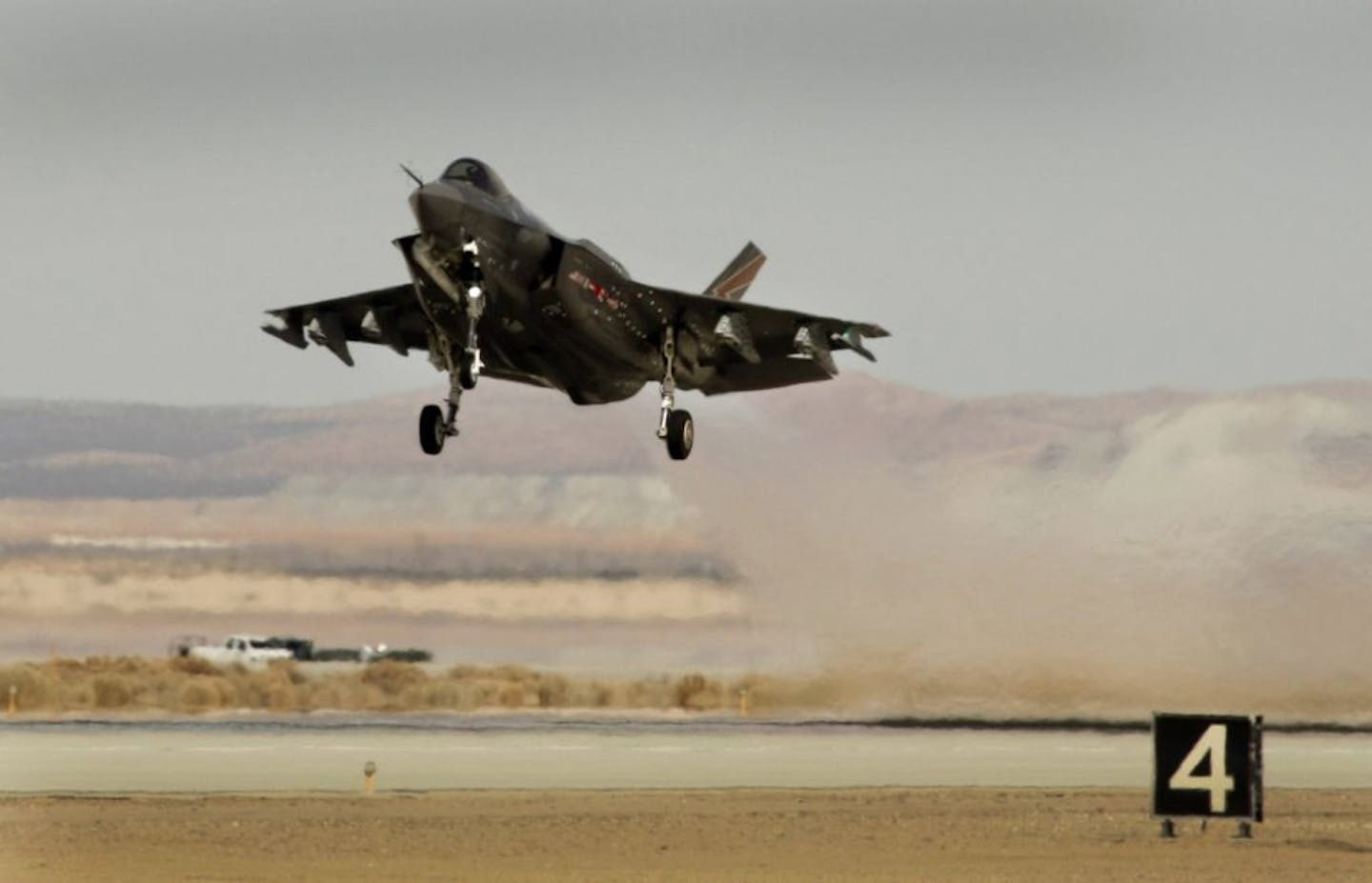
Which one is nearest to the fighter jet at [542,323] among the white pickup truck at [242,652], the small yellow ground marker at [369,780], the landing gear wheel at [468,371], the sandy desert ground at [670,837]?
the landing gear wheel at [468,371]

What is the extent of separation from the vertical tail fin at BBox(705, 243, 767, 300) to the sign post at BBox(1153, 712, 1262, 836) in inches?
567

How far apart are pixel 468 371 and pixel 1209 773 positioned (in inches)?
708

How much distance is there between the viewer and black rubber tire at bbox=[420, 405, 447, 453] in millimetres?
42844

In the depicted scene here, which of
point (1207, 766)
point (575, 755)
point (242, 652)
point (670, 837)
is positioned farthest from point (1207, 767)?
point (242, 652)

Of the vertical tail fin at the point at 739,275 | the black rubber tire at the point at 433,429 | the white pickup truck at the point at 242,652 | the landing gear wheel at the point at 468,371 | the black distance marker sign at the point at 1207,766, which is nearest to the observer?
the landing gear wheel at the point at 468,371

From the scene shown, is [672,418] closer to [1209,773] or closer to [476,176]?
[476,176]

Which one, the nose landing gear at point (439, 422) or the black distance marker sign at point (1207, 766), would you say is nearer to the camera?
the nose landing gear at point (439, 422)

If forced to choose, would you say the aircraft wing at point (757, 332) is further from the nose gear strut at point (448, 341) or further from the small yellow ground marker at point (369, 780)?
the small yellow ground marker at point (369, 780)

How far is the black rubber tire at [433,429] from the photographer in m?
42.8

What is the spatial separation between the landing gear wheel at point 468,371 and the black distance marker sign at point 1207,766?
15586mm

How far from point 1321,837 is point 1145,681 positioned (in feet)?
46.9

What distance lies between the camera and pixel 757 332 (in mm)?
47375

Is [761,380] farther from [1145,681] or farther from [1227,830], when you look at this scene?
[1145,681]

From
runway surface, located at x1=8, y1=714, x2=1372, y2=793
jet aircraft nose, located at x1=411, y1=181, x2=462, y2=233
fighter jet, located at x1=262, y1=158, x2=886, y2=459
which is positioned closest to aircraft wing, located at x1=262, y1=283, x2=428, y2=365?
fighter jet, located at x1=262, y1=158, x2=886, y2=459
